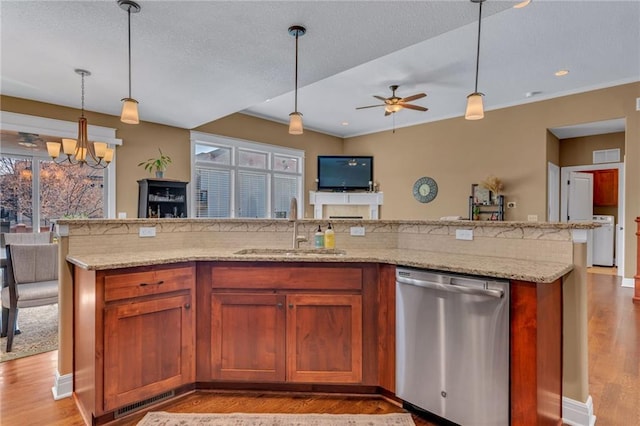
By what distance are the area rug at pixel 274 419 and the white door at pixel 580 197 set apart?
6.47 m

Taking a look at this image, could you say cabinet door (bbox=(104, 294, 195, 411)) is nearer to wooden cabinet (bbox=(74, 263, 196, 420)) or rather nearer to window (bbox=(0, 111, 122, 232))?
wooden cabinet (bbox=(74, 263, 196, 420))

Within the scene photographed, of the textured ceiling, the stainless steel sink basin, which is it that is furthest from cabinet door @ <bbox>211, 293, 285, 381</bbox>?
the textured ceiling

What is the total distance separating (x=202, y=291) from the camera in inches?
89.5

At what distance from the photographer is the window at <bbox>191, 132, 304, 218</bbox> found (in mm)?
6336

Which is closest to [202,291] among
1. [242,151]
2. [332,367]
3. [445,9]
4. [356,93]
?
[332,367]

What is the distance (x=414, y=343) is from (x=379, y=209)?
6.06 meters

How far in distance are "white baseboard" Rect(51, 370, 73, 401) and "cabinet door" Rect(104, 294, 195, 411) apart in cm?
58

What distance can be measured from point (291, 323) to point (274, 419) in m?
0.54

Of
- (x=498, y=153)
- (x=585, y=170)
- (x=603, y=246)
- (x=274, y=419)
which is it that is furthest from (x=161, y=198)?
(x=603, y=246)

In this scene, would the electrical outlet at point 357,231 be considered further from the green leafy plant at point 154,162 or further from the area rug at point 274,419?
the green leafy plant at point 154,162

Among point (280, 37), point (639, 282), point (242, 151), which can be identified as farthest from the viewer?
point (242, 151)

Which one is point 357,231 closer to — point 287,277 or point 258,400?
point 287,277

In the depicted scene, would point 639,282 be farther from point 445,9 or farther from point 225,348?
point 225,348

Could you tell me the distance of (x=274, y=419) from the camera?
2004 mm
